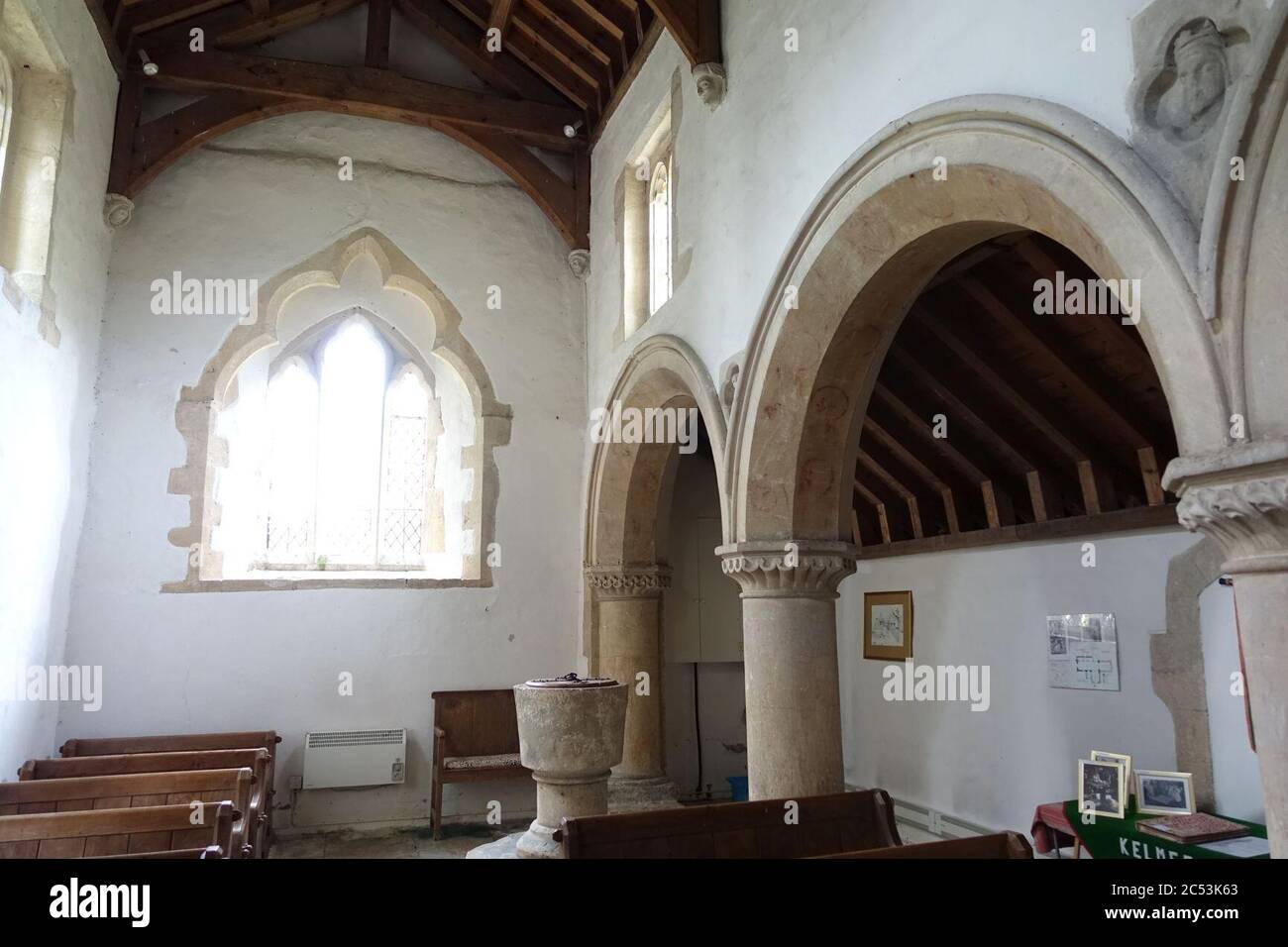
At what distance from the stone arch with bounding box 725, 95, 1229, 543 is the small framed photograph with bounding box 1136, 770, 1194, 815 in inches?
69.5

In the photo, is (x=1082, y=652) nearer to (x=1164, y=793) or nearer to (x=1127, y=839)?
(x=1164, y=793)

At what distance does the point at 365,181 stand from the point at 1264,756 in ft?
22.9

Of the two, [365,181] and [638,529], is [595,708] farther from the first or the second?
[365,181]

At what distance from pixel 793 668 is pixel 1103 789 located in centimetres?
157

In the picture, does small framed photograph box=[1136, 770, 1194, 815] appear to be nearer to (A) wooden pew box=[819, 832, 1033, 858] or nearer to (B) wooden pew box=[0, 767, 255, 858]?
(A) wooden pew box=[819, 832, 1033, 858]

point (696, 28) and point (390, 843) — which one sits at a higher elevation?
point (696, 28)

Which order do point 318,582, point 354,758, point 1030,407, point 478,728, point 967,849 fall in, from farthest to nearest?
point 478,728
point 318,582
point 354,758
point 1030,407
point 967,849

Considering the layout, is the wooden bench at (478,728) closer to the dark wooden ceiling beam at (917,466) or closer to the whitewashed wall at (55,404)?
the whitewashed wall at (55,404)

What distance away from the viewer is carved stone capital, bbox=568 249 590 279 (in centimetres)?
733

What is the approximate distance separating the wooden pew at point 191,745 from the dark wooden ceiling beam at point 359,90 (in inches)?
180

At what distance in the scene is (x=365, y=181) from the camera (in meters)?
7.11

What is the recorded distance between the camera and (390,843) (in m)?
6.08

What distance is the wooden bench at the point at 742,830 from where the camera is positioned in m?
2.84

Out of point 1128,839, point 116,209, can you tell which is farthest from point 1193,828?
point 116,209
